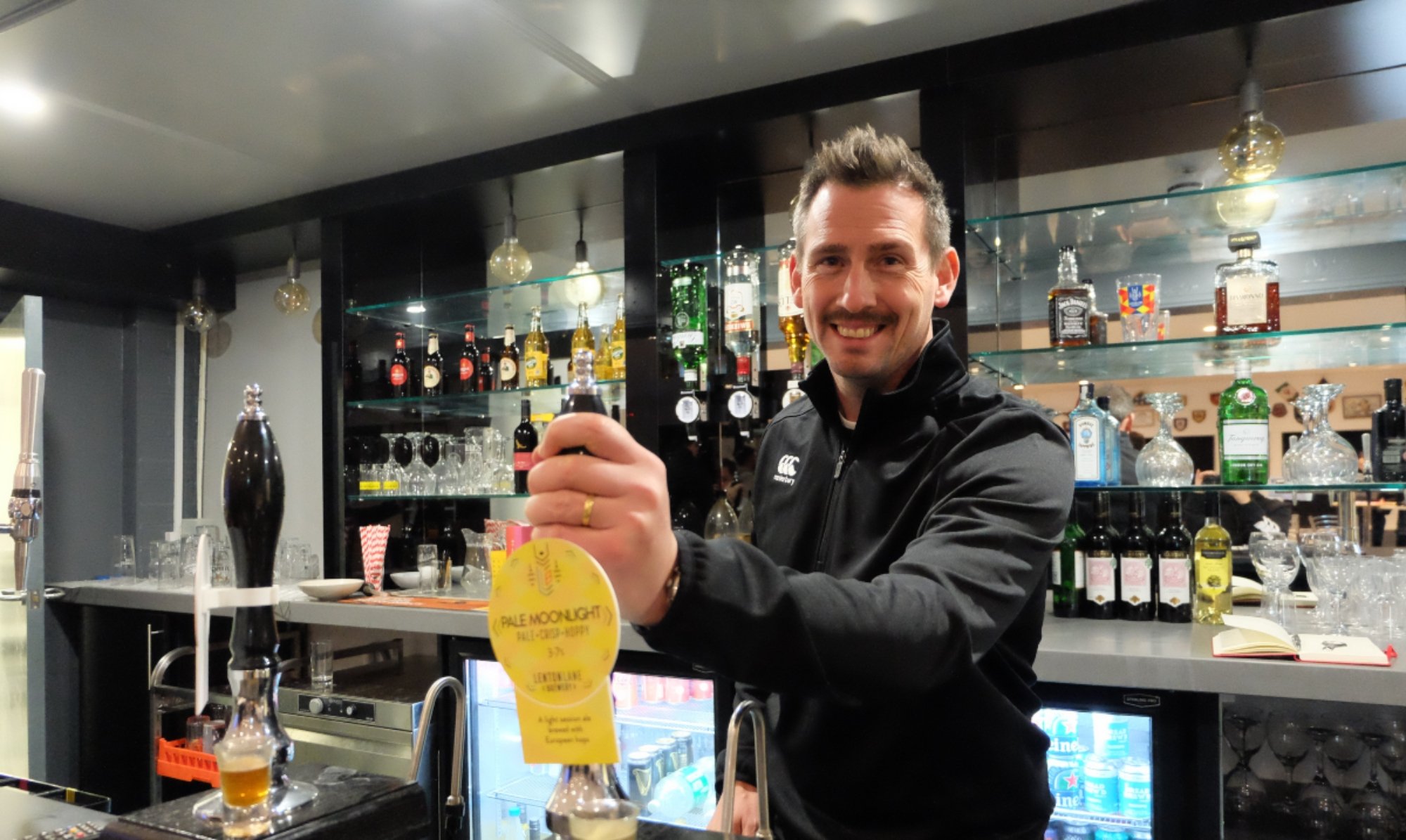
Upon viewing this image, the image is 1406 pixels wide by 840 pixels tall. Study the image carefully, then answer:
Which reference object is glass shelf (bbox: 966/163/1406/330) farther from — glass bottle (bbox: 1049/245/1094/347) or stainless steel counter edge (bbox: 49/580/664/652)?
stainless steel counter edge (bbox: 49/580/664/652)

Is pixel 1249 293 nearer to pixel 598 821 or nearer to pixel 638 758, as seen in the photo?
pixel 638 758

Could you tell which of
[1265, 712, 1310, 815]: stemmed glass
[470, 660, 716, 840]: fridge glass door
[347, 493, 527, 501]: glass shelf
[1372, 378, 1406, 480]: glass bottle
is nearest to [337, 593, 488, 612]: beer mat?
[470, 660, 716, 840]: fridge glass door

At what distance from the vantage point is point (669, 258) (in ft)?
9.42

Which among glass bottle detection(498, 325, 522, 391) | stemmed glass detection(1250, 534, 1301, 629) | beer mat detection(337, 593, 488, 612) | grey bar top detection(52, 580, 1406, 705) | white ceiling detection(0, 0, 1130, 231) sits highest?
white ceiling detection(0, 0, 1130, 231)

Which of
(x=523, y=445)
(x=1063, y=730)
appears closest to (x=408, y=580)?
(x=523, y=445)

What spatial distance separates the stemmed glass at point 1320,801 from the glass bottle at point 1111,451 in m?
0.73

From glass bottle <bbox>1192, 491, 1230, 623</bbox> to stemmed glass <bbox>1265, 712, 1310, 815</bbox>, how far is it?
328 mm

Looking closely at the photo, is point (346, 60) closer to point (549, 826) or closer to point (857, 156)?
point (857, 156)

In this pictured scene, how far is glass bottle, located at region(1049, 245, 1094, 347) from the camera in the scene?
2.42 m

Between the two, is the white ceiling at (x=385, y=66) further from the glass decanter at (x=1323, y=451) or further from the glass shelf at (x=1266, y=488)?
the glass shelf at (x=1266, y=488)

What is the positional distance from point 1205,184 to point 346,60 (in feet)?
9.38

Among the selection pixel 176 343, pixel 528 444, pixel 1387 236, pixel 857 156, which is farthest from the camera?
pixel 176 343

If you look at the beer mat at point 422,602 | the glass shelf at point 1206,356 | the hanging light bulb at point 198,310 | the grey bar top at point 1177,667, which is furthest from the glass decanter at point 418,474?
the glass shelf at point 1206,356

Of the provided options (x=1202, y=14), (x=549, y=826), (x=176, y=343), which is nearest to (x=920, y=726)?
(x=549, y=826)
